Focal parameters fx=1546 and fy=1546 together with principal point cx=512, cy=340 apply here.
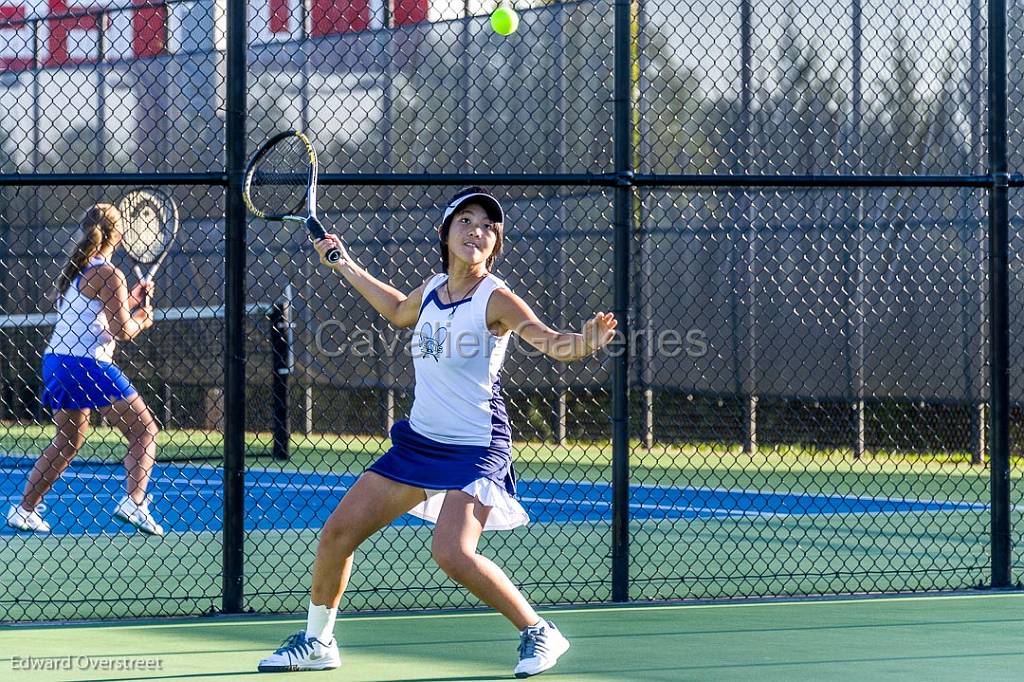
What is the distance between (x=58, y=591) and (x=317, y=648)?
195 cm

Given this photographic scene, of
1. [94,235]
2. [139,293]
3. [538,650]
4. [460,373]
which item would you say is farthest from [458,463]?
[139,293]

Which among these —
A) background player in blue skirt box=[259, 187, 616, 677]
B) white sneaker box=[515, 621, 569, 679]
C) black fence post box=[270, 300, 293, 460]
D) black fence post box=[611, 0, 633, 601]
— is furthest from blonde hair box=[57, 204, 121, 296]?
black fence post box=[270, 300, 293, 460]

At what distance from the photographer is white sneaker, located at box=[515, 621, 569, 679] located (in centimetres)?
438

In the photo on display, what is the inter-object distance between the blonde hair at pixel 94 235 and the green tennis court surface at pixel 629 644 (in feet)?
8.02

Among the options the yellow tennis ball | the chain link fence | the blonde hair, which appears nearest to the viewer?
the blonde hair

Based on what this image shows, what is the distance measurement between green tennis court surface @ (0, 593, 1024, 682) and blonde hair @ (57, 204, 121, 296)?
8.02ft

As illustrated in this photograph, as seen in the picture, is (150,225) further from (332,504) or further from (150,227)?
(332,504)

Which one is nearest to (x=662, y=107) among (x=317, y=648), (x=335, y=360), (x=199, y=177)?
(x=335, y=360)

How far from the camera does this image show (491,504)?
4.46m

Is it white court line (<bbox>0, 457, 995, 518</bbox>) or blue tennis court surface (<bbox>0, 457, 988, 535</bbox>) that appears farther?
white court line (<bbox>0, 457, 995, 518</bbox>)

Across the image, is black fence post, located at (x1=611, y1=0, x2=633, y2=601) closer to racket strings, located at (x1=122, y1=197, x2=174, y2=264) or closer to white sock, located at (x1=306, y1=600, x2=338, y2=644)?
white sock, located at (x1=306, y1=600, x2=338, y2=644)

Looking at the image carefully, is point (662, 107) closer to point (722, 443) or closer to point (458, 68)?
point (458, 68)

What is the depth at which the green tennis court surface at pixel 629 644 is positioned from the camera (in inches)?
179

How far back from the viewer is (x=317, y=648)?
4.49 metres
